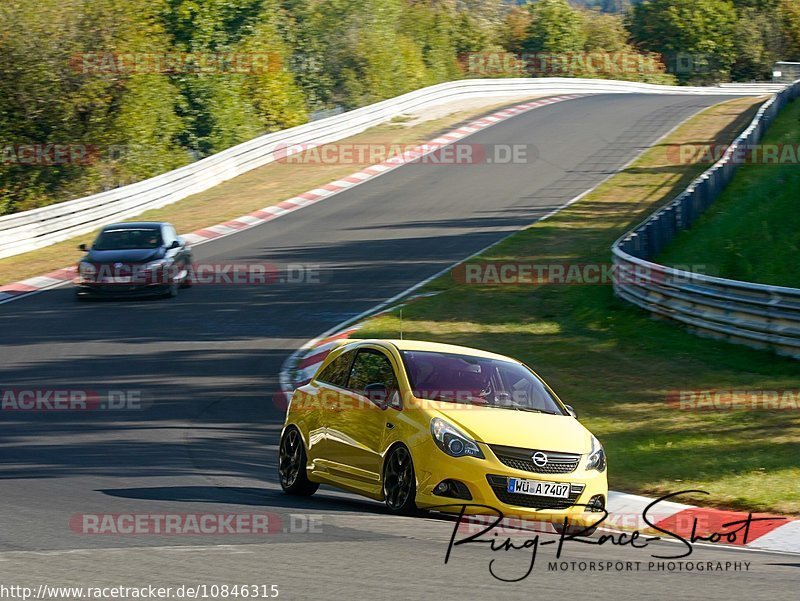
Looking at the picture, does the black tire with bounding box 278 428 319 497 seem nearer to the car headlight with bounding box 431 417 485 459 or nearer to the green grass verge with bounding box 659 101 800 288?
the car headlight with bounding box 431 417 485 459

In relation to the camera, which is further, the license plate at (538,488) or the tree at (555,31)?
the tree at (555,31)

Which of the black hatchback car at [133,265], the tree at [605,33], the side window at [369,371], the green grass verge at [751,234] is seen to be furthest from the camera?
the tree at [605,33]

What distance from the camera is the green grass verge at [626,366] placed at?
11.7m

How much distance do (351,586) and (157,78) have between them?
122 ft

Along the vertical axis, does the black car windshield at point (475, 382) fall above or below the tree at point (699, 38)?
below

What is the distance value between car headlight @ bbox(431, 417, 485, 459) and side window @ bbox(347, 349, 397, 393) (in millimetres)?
912

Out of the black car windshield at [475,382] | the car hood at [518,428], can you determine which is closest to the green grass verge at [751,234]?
the black car windshield at [475,382]

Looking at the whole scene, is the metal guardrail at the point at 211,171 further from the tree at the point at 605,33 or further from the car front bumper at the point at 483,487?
the tree at the point at 605,33

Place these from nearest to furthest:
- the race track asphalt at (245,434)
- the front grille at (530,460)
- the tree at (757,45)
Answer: the race track asphalt at (245,434) < the front grille at (530,460) < the tree at (757,45)

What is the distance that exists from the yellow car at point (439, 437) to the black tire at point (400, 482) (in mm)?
10

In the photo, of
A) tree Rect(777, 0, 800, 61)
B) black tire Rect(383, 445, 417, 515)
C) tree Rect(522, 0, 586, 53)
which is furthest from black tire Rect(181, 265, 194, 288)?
tree Rect(777, 0, 800, 61)

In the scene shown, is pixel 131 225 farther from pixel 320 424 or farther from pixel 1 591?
pixel 1 591

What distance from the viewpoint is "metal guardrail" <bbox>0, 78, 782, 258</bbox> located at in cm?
2975

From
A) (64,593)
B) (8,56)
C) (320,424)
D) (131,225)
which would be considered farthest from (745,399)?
(8,56)
